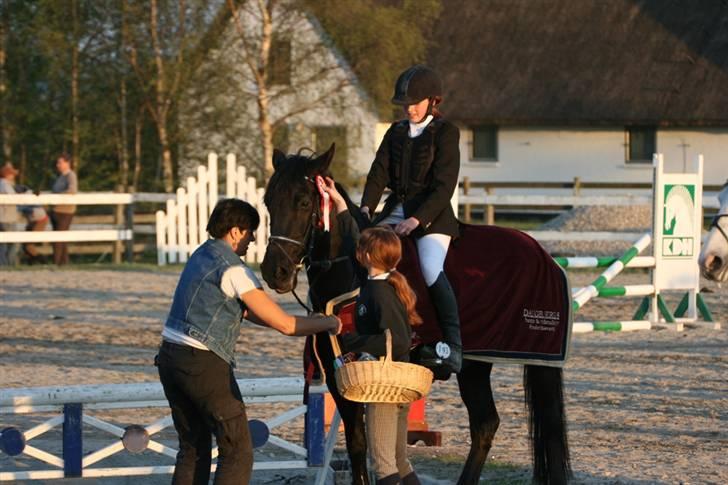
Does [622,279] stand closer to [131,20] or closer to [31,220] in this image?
[31,220]

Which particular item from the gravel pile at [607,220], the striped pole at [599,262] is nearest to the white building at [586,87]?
the gravel pile at [607,220]

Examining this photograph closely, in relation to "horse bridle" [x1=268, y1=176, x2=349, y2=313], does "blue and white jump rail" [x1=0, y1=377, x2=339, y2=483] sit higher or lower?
lower

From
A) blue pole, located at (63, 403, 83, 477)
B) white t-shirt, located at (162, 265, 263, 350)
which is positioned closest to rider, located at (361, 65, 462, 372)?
white t-shirt, located at (162, 265, 263, 350)

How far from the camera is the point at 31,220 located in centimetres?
2242

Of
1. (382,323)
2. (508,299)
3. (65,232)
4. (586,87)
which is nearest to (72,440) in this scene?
(382,323)

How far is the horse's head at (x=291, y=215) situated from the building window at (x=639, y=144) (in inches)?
1356

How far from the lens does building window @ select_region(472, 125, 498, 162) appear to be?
4131 cm

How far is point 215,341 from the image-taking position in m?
5.71

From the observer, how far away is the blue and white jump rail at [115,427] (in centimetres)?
682

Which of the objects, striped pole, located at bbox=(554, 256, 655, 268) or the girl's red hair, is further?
striped pole, located at bbox=(554, 256, 655, 268)

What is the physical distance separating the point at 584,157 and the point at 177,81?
15.6 meters

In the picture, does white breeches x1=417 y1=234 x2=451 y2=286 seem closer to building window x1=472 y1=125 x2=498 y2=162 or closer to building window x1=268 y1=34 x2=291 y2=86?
building window x1=268 y1=34 x2=291 y2=86

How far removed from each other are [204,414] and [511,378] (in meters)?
5.93

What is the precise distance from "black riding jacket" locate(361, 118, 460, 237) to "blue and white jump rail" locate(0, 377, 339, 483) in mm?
1118
